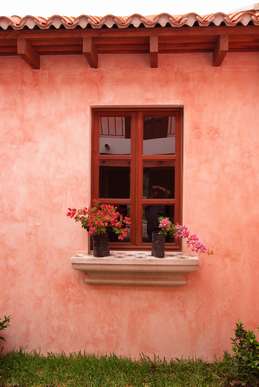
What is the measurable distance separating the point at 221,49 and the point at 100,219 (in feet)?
7.68

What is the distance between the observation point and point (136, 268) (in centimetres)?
413

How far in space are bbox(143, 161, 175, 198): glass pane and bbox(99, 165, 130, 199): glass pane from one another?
0.24 m

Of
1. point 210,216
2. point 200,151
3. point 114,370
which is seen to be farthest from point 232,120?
point 114,370

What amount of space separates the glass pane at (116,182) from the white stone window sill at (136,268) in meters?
0.77

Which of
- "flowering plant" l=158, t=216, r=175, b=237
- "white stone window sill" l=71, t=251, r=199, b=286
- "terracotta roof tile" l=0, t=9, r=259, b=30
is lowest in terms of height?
"white stone window sill" l=71, t=251, r=199, b=286

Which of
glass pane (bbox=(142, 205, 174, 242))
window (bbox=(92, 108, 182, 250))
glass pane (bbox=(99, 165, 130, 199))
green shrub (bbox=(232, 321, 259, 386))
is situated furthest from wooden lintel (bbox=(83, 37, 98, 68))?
green shrub (bbox=(232, 321, 259, 386))

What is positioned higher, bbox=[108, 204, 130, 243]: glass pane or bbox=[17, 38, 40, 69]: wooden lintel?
bbox=[17, 38, 40, 69]: wooden lintel

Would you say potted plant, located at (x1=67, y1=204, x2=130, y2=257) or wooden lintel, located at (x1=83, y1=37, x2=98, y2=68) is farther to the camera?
potted plant, located at (x1=67, y1=204, x2=130, y2=257)

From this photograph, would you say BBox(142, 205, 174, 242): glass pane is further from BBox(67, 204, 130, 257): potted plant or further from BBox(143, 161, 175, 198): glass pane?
BBox(67, 204, 130, 257): potted plant

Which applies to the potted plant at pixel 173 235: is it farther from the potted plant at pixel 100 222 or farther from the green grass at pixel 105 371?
the green grass at pixel 105 371

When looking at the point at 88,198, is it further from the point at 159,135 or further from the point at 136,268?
the point at 159,135

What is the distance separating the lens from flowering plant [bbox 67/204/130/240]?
4090 mm

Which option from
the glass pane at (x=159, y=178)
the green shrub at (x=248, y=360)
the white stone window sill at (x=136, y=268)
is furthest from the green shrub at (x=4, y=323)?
the green shrub at (x=248, y=360)

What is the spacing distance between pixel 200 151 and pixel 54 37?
2155 mm
